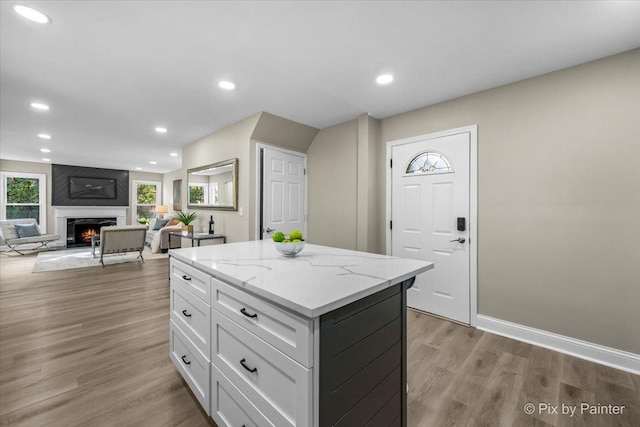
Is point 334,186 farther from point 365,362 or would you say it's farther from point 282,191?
point 365,362

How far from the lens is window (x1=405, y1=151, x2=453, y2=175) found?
3.06 metres

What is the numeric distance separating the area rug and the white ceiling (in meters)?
3.19

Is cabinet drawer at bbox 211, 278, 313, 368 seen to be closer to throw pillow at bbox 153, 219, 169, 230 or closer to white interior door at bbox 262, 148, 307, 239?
white interior door at bbox 262, 148, 307, 239

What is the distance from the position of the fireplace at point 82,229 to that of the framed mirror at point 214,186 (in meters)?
5.37

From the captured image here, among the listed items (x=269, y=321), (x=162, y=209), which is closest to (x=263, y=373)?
(x=269, y=321)

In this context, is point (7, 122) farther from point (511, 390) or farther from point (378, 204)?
point (511, 390)

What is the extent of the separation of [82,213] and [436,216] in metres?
9.87

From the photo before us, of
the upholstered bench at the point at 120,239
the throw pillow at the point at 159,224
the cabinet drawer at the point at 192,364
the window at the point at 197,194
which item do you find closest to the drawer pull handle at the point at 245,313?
the cabinet drawer at the point at 192,364

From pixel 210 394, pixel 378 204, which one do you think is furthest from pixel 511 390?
pixel 378 204

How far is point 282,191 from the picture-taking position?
419 centimetres

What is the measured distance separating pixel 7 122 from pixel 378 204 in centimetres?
560

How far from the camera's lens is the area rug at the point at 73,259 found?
5.34 m

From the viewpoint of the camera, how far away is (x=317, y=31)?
6.30 feet

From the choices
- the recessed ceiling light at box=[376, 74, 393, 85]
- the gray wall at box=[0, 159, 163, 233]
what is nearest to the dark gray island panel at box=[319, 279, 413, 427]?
the recessed ceiling light at box=[376, 74, 393, 85]
